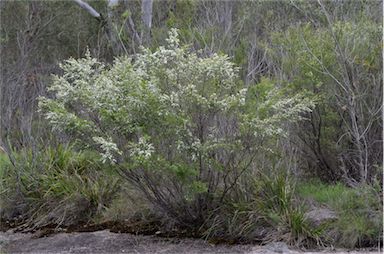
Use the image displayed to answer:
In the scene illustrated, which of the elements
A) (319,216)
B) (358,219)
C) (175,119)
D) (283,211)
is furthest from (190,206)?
(358,219)

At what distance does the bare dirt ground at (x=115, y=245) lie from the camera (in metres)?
7.32

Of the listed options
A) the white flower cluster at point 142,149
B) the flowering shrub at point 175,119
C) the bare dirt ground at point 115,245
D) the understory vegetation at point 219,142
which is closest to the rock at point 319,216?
the understory vegetation at point 219,142

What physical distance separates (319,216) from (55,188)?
12.3 ft

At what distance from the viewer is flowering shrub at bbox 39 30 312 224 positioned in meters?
7.20

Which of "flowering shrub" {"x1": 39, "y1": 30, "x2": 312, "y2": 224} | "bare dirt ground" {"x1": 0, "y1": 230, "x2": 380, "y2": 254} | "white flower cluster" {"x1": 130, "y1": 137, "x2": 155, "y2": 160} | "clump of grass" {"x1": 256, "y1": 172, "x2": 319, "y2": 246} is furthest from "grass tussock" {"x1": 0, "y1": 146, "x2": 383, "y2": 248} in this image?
"white flower cluster" {"x1": 130, "y1": 137, "x2": 155, "y2": 160}

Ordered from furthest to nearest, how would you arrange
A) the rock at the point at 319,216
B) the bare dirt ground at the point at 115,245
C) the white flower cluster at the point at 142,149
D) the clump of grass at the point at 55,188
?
the clump of grass at the point at 55,188
the rock at the point at 319,216
the bare dirt ground at the point at 115,245
the white flower cluster at the point at 142,149

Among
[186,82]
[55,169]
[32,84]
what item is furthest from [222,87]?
[32,84]

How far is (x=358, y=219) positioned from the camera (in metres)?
7.29

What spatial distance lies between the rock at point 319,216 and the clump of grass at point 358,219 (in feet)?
0.21

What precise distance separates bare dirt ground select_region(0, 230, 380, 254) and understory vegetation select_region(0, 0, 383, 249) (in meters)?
0.20

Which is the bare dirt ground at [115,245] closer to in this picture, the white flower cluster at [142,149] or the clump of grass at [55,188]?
the clump of grass at [55,188]

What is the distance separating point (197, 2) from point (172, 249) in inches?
294

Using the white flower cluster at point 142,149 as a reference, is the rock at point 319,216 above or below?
below

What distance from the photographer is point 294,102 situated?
794 cm
